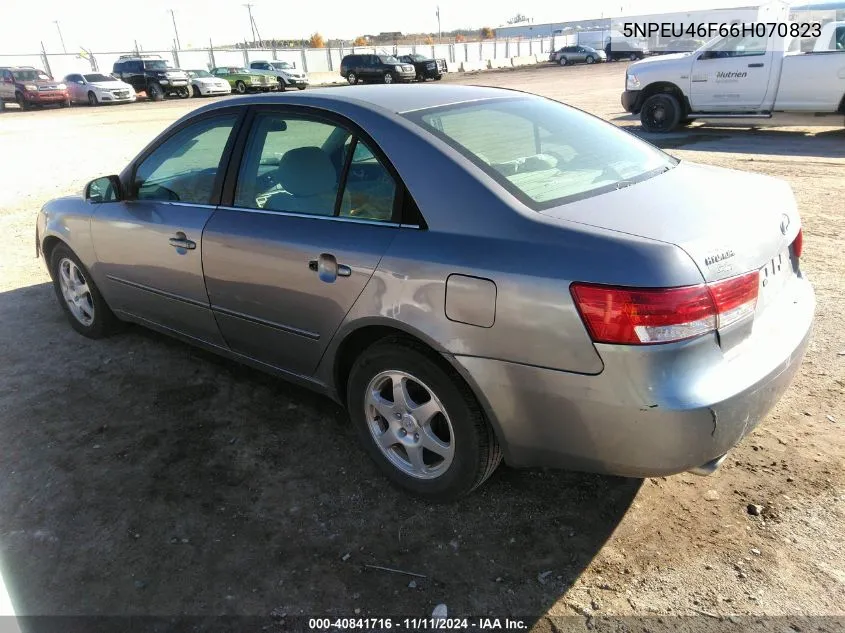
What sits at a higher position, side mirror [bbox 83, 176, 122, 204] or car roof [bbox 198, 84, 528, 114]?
car roof [bbox 198, 84, 528, 114]

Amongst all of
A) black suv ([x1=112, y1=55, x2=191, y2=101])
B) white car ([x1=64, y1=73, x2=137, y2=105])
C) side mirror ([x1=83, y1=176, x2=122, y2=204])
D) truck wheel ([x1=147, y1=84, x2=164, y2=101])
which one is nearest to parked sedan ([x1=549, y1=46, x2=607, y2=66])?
black suv ([x1=112, y1=55, x2=191, y2=101])

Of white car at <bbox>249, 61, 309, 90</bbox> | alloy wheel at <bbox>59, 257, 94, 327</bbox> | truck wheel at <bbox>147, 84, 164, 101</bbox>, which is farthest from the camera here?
white car at <bbox>249, 61, 309, 90</bbox>

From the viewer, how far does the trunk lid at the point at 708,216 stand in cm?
217

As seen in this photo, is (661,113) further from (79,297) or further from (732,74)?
(79,297)

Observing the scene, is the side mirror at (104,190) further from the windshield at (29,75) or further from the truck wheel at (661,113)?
the windshield at (29,75)

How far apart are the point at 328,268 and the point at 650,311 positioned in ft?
4.48

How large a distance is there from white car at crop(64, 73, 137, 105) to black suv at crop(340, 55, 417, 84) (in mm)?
11766

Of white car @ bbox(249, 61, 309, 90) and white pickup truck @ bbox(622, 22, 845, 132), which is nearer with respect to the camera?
white pickup truck @ bbox(622, 22, 845, 132)

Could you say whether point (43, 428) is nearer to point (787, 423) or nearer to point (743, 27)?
point (787, 423)

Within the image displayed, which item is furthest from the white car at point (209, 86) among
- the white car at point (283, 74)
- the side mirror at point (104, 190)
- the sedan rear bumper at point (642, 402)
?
the sedan rear bumper at point (642, 402)

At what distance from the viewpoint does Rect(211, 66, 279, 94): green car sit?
34094mm

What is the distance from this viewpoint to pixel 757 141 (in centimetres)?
1157

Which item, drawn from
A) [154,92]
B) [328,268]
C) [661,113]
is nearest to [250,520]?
[328,268]

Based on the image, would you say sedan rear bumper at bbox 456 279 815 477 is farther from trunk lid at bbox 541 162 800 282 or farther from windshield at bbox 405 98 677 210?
windshield at bbox 405 98 677 210
